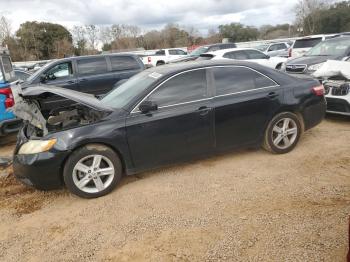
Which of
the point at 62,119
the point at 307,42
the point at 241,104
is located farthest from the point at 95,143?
the point at 307,42

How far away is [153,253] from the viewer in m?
3.09

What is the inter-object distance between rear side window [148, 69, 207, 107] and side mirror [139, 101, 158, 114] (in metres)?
0.12

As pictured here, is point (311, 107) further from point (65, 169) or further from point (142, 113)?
point (65, 169)

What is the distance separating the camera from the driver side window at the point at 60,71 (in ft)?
29.2

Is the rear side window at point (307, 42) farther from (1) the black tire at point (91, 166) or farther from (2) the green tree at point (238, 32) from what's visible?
(2) the green tree at point (238, 32)

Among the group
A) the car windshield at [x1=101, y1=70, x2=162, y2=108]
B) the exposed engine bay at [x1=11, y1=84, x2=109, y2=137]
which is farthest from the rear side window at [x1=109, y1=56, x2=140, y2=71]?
the exposed engine bay at [x1=11, y1=84, x2=109, y2=137]

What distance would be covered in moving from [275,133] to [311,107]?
76 centimetres

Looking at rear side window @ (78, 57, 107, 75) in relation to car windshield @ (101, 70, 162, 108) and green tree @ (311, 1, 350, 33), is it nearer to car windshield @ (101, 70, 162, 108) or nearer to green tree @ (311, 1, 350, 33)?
car windshield @ (101, 70, 162, 108)

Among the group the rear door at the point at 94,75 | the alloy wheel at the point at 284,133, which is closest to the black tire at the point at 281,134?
the alloy wheel at the point at 284,133

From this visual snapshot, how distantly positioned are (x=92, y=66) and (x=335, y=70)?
6004 mm

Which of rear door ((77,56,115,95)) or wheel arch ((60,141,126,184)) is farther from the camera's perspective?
rear door ((77,56,115,95))

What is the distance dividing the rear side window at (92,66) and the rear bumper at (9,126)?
2946mm

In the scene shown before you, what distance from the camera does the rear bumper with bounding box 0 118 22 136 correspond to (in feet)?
20.8

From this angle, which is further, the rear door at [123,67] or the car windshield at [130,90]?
the rear door at [123,67]
